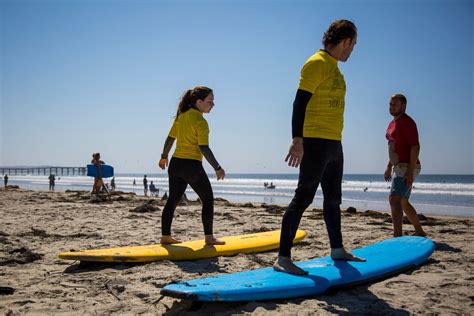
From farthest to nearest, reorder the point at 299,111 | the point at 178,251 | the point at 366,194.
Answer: the point at 366,194, the point at 178,251, the point at 299,111

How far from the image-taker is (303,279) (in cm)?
268

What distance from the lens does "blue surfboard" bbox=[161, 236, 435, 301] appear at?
7.61 feet

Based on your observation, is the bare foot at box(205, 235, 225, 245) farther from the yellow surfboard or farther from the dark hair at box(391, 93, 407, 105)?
the dark hair at box(391, 93, 407, 105)

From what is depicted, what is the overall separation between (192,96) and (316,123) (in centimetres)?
181

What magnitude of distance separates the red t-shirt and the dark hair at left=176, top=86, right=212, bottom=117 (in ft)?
7.52

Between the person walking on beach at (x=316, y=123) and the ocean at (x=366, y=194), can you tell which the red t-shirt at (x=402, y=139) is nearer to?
the person walking on beach at (x=316, y=123)

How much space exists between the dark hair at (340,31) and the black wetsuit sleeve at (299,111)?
0.56 metres

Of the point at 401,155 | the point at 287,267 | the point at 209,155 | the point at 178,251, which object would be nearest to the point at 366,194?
the point at 401,155

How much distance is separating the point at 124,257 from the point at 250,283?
1.52 meters

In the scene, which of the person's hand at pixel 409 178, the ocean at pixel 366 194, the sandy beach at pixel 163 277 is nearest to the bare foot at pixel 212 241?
the sandy beach at pixel 163 277

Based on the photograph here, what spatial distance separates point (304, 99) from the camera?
2830 millimetres

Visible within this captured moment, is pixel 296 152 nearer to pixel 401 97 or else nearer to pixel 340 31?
pixel 340 31

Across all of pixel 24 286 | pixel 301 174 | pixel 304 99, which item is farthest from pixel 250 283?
pixel 24 286

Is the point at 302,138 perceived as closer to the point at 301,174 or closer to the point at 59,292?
the point at 301,174
